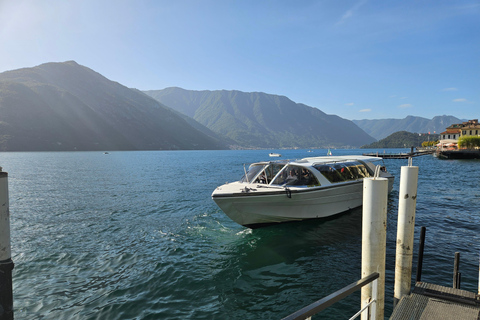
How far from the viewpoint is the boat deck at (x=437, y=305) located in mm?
4955

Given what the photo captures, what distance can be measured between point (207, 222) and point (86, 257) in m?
6.68

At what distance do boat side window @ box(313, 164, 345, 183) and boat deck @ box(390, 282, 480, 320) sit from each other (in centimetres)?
821

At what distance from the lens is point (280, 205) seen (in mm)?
12320

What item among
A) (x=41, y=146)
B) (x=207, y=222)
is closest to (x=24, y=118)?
(x=41, y=146)

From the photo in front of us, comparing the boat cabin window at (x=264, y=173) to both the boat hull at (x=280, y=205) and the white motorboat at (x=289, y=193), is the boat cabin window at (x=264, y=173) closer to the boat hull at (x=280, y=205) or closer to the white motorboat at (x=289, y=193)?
the white motorboat at (x=289, y=193)

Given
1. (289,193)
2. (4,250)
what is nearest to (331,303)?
(4,250)

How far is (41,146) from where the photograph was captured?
15712 cm

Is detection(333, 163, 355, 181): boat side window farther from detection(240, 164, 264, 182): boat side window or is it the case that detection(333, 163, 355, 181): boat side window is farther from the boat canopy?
detection(240, 164, 264, 182): boat side window

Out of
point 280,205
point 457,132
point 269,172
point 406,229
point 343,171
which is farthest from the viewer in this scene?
point 457,132

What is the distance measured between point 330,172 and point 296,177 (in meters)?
2.29

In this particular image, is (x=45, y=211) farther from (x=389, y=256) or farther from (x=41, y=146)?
(x=41, y=146)

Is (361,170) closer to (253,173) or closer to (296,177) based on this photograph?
(296,177)

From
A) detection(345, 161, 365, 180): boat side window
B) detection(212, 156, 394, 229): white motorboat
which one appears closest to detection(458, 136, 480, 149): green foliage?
detection(345, 161, 365, 180): boat side window

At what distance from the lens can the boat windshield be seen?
558 inches
